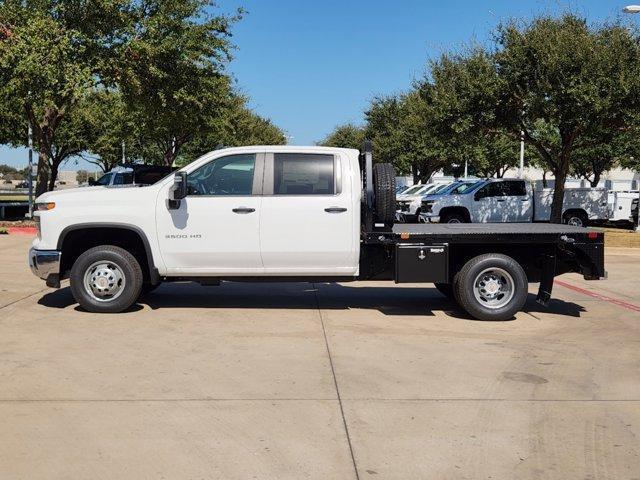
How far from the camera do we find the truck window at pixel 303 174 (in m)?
8.52

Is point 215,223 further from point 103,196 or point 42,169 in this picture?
point 42,169

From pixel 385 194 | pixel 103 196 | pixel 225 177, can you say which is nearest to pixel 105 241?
pixel 103 196

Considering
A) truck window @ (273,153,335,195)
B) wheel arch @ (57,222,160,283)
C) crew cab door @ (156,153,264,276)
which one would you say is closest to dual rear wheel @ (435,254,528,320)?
truck window @ (273,153,335,195)

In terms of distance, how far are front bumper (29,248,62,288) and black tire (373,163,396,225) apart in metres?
3.79

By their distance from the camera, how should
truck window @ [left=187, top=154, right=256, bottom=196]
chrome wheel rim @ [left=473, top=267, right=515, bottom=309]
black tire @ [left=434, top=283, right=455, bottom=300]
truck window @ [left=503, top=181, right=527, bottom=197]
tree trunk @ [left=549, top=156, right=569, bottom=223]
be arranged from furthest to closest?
A: truck window @ [left=503, top=181, right=527, bottom=197], tree trunk @ [left=549, top=156, right=569, bottom=223], black tire @ [left=434, top=283, right=455, bottom=300], chrome wheel rim @ [left=473, top=267, right=515, bottom=309], truck window @ [left=187, top=154, right=256, bottom=196]

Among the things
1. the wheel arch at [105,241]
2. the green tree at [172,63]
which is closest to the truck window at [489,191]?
the green tree at [172,63]

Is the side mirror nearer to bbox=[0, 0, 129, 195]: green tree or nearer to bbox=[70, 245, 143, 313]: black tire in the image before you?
bbox=[70, 245, 143, 313]: black tire

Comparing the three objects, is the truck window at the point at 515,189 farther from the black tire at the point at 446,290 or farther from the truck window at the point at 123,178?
the black tire at the point at 446,290

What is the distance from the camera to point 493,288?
342 inches

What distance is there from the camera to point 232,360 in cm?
667

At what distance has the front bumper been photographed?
8508 millimetres

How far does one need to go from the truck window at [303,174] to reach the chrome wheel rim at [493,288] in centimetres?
207

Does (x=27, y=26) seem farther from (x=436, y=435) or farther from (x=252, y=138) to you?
(x=252, y=138)

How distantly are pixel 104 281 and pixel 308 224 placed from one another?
2532 mm
